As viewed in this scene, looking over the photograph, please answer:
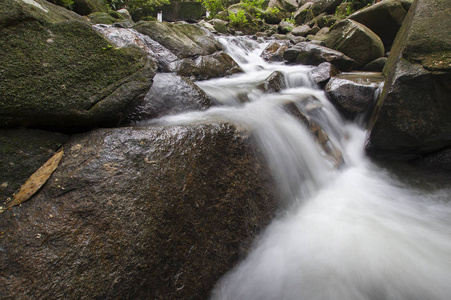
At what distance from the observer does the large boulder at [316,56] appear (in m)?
6.05

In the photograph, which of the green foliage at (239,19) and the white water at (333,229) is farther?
the green foliage at (239,19)

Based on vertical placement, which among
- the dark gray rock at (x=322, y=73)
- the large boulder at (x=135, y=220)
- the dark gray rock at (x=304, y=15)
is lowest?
the large boulder at (x=135, y=220)

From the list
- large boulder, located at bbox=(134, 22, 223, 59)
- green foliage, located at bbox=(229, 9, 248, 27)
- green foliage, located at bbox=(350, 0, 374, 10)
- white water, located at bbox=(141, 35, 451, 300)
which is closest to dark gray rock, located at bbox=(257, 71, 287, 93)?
white water, located at bbox=(141, 35, 451, 300)

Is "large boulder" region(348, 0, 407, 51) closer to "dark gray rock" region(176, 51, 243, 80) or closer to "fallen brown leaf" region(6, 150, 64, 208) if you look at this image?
"dark gray rock" region(176, 51, 243, 80)

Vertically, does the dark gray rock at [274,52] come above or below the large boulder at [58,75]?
above

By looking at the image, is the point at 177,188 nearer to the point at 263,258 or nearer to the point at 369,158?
the point at 263,258

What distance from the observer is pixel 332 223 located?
8.04 ft

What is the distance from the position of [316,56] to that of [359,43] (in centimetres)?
119

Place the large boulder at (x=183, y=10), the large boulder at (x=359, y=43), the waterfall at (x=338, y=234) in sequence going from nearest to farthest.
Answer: the waterfall at (x=338, y=234), the large boulder at (x=359, y=43), the large boulder at (x=183, y=10)

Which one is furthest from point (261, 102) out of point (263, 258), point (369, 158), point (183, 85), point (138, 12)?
point (138, 12)

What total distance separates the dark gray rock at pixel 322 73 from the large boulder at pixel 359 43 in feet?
4.42

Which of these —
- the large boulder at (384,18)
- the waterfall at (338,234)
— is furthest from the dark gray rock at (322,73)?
the large boulder at (384,18)

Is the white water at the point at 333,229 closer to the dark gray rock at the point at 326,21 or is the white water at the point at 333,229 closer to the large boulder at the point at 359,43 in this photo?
A: the large boulder at the point at 359,43

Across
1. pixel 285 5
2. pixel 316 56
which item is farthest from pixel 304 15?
pixel 316 56
